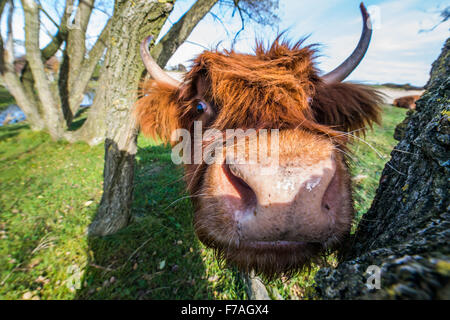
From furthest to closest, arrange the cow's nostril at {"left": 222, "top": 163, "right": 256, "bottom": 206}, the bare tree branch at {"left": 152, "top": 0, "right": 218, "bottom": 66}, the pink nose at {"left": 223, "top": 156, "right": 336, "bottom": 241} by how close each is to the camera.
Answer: the bare tree branch at {"left": 152, "top": 0, "right": 218, "bottom": 66}, the cow's nostril at {"left": 222, "top": 163, "right": 256, "bottom": 206}, the pink nose at {"left": 223, "top": 156, "right": 336, "bottom": 241}

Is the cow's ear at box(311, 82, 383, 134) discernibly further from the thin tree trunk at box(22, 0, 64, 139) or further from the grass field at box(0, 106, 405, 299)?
the thin tree trunk at box(22, 0, 64, 139)

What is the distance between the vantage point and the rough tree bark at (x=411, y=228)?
0.52 m

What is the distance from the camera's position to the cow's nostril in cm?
111

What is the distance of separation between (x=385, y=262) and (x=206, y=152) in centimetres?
125

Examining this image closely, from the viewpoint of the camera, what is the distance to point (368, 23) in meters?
1.98

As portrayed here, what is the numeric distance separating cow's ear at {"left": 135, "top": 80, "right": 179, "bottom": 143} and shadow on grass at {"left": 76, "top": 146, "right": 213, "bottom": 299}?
2.55ft

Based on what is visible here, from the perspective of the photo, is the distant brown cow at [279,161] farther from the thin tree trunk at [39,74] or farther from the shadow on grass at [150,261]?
the thin tree trunk at [39,74]

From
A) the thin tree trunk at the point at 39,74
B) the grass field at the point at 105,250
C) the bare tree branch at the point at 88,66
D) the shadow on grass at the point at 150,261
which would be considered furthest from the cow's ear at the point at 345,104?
the bare tree branch at the point at 88,66

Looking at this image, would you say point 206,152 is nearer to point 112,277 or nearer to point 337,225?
point 337,225

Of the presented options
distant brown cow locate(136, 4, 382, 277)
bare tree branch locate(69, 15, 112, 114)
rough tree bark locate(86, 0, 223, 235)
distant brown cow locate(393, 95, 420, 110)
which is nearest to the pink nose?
distant brown cow locate(136, 4, 382, 277)

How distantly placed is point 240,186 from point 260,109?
689mm

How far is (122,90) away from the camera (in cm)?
230

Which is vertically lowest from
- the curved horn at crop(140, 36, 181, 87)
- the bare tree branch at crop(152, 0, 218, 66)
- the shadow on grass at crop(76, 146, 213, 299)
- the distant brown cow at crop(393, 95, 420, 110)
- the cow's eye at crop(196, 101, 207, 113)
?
the shadow on grass at crop(76, 146, 213, 299)

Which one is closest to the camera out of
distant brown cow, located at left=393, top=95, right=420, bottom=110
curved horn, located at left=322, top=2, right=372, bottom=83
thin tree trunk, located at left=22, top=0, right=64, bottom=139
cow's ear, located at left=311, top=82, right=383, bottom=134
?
curved horn, located at left=322, top=2, right=372, bottom=83
